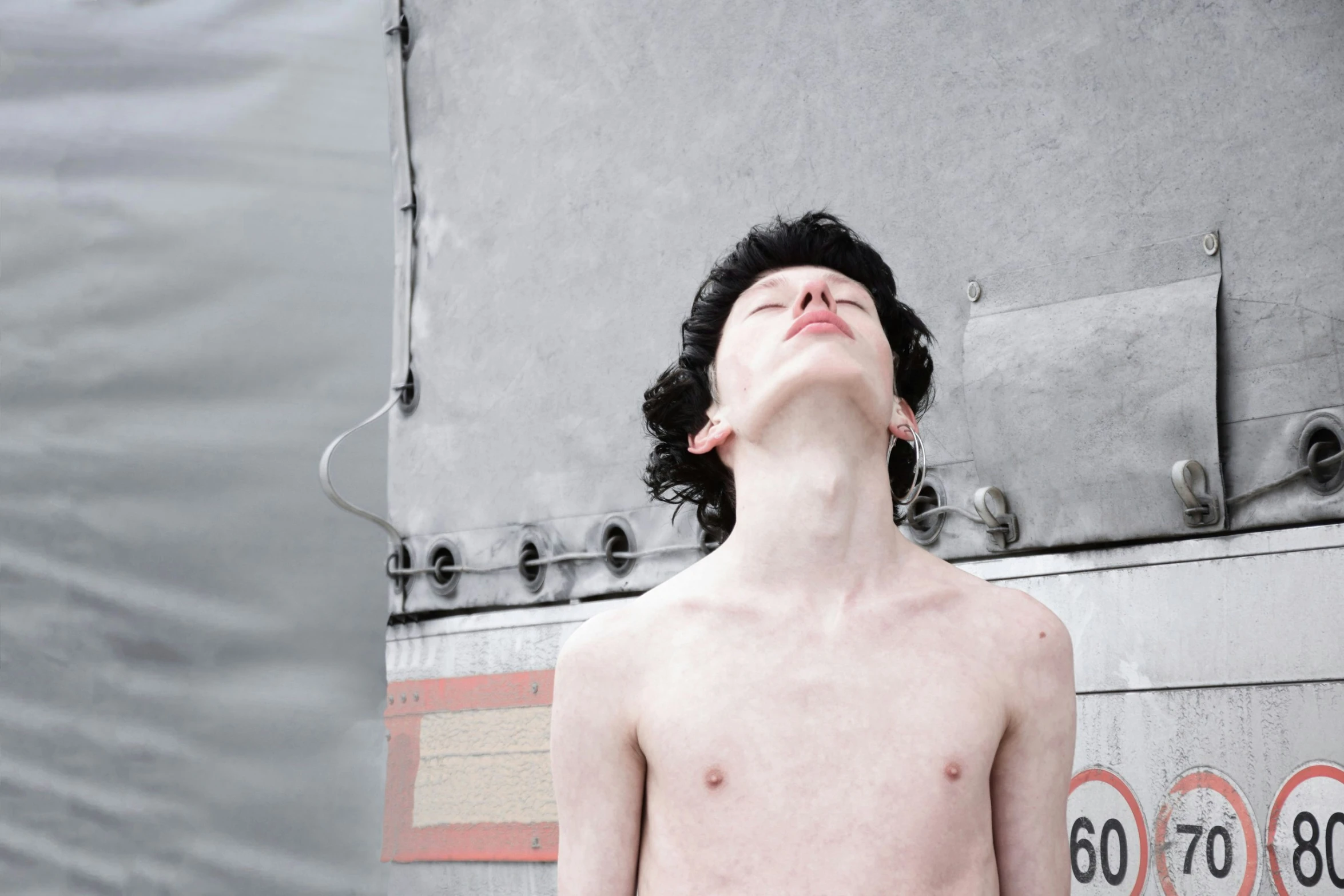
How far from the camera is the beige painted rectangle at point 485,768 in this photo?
8.84 ft

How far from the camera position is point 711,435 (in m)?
1.61

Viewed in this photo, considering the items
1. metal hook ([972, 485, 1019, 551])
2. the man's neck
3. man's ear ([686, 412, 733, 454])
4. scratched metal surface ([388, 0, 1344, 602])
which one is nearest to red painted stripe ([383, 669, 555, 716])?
scratched metal surface ([388, 0, 1344, 602])

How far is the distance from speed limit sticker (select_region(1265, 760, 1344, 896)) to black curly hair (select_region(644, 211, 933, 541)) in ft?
1.96

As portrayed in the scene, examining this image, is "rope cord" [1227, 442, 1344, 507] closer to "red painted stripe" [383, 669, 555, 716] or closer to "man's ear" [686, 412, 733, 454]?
"man's ear" [686, 412, 733, 454]

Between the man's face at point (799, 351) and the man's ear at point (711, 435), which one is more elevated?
the man's face at point (799, 351)

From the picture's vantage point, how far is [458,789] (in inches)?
111

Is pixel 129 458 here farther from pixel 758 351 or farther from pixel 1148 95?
pixel 1148 95

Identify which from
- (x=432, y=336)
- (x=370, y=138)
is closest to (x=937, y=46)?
(x=432, y=336)

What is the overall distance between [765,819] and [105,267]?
222cm

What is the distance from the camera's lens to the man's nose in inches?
60.7

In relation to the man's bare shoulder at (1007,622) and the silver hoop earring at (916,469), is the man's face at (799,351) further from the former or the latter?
the man's bare shoulder at (1007,622)

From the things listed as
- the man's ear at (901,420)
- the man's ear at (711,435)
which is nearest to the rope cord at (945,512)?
the man's ear at (901,420)

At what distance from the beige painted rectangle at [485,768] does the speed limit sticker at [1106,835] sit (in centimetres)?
99

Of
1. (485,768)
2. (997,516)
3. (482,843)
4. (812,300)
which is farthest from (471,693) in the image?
(812,300)
